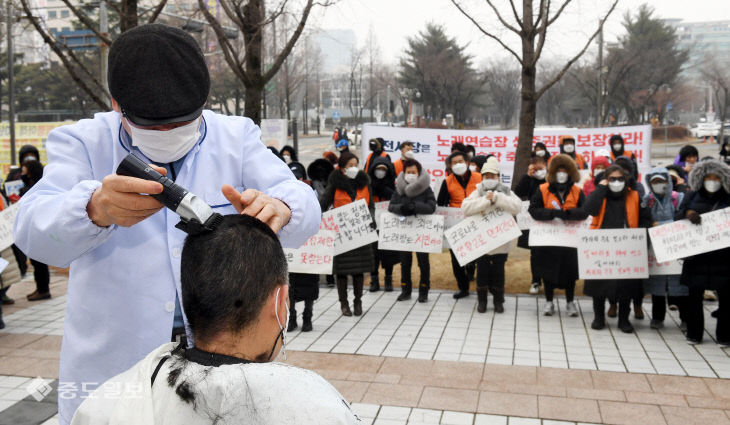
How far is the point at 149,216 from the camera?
1585 mm

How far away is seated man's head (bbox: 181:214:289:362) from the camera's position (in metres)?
1.54

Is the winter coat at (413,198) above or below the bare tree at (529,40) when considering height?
below

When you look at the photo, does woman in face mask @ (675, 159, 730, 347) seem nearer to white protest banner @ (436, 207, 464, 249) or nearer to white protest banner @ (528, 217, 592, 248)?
white protest banner @ (528, 217, 592, 248)

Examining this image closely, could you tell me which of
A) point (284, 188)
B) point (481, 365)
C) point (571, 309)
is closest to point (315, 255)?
point (481, 365)

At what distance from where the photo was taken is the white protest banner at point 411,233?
28.5 ft

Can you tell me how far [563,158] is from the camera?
795 centimetres

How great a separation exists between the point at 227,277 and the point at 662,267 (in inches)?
262

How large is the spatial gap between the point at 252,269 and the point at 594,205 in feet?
21.4

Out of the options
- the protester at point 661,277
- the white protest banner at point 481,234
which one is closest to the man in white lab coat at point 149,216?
the white protest banner at point 481,234

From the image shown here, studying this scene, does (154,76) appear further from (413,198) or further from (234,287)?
(413,198)

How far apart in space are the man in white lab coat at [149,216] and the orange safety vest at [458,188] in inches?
282

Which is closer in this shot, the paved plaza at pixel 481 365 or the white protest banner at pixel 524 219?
the paved plaza at pixel 481 365

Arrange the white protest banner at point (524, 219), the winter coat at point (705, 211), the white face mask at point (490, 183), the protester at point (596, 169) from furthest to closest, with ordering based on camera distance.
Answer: the white protest banner at point (524, 219) < the protester at point (596, 169) < the white face mask at point (490, 183) < the winter coat at point (705, 211)

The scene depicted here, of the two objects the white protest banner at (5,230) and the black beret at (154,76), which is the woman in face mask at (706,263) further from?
the white protest banner at (5,230)
